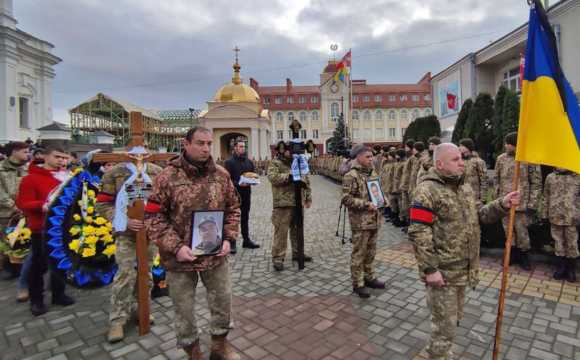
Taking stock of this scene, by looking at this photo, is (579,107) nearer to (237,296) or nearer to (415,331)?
(415,331)

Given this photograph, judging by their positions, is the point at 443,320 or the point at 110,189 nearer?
the point at 443,320

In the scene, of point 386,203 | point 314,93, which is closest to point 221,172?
point 386,203

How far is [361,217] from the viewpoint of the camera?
14.7 feet

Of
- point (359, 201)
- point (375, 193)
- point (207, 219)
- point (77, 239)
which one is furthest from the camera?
point (375, 193)

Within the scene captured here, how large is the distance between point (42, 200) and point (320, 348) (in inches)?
154

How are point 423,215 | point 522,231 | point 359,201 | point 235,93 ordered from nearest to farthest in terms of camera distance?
point 423,215 < point 359,201 < point 522,231 < point 235,93

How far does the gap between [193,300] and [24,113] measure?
2860 centimetres

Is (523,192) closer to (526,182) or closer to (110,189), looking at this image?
(526,182)

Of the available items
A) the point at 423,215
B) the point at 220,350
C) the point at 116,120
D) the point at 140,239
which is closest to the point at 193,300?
the point at 220,350

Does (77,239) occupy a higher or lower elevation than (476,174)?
lower

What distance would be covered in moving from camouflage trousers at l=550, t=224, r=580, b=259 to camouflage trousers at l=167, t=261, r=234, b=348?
5.09 m

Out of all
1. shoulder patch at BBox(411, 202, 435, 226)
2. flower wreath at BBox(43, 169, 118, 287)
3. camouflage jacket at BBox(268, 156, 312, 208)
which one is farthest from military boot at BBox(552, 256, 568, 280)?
flower wreath at BBox(43, 169, 118, 287)

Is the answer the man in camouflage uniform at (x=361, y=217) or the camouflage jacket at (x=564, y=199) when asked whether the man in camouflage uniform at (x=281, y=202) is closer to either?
the man in camouflage uniform at (x=361, y=217)

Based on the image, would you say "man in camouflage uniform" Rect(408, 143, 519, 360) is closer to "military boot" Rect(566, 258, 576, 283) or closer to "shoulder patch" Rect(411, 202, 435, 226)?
"shoulder patch" Rect(411, 202, 435, 226)
